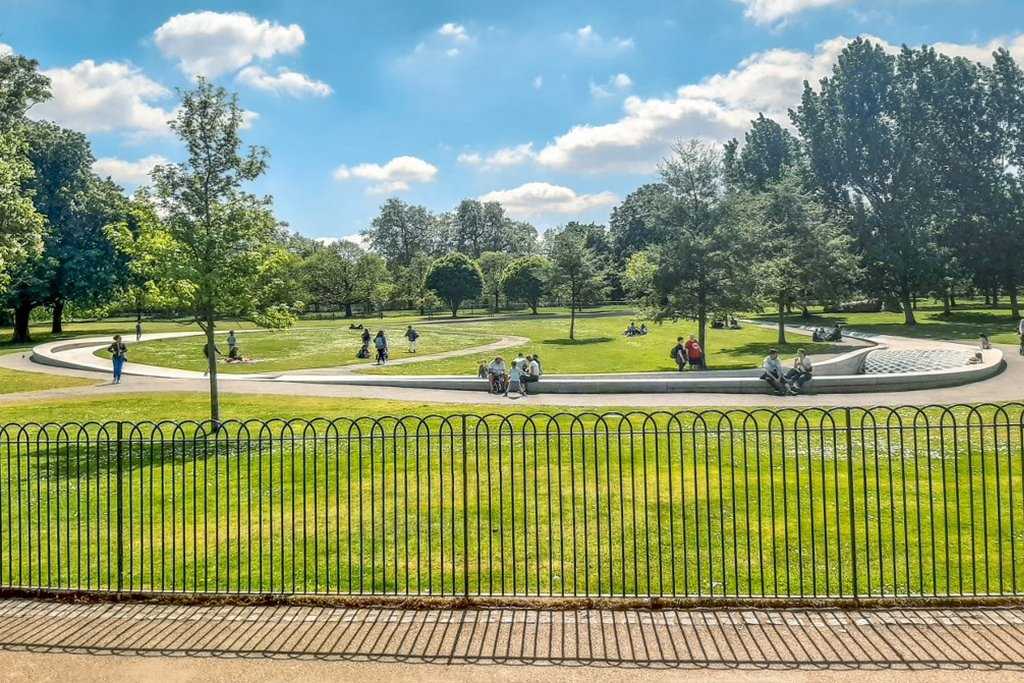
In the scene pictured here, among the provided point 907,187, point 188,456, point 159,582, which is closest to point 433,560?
point 159,582

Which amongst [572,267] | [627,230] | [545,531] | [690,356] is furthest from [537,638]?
[627,230]

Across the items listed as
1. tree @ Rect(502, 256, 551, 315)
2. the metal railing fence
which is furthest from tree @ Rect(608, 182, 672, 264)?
the metal railing fence

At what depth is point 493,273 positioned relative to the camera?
10200 cm

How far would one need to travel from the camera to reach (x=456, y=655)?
6418mm

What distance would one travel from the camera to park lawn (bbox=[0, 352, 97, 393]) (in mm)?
25812

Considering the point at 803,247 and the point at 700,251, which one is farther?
the point at 803,247

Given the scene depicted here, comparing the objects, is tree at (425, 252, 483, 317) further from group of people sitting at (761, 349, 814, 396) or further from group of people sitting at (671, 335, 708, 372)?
group of people sitting at (761, 349, 814, 396)

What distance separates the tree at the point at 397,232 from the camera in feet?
399

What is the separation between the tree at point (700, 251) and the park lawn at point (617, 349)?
2.94 m

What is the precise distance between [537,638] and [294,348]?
124 ft

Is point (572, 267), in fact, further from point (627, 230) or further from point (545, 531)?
point (627, 230)

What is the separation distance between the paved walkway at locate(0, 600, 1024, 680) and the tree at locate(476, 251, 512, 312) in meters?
80.0

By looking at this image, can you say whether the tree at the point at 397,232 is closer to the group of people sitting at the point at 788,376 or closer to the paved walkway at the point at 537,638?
the group of people sitting at the point at 788,376

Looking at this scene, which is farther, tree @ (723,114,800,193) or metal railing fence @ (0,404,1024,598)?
tree @ (723,114,800,193)
